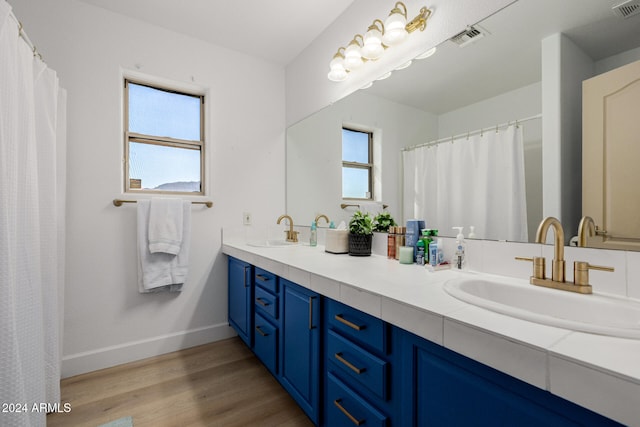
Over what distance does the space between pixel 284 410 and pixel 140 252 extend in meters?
1.42

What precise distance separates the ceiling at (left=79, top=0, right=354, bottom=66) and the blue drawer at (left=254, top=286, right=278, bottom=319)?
190 cm

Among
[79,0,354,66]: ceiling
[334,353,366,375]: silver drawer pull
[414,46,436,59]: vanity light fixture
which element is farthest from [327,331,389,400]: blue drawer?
[79,0,354,66]: ceiling

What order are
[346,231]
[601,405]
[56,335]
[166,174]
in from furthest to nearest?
[166,174] → [346,231] → [56,335] → [601,405]

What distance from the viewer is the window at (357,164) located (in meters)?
1.86

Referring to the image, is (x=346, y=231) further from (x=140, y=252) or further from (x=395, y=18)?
(x=140, y=252)

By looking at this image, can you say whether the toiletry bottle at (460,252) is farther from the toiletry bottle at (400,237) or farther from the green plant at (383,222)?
the green plant at (383,222)

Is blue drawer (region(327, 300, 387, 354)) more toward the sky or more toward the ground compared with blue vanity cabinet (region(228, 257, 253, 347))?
more toward the sky

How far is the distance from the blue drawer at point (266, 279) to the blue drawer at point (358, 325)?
51 cm

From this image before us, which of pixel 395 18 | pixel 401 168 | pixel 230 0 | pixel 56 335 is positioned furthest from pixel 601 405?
pixel 230 0

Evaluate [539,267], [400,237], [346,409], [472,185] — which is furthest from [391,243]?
[346,409]

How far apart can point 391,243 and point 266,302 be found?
0.81 metres

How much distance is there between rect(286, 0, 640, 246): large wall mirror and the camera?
37.5 inches

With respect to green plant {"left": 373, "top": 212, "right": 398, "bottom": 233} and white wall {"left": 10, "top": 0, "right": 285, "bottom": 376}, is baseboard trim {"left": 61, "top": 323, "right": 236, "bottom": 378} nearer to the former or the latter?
white wall {"left": 10, "top": 0, "right": 285, "bottom": 376}

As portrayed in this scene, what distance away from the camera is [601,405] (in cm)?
48
